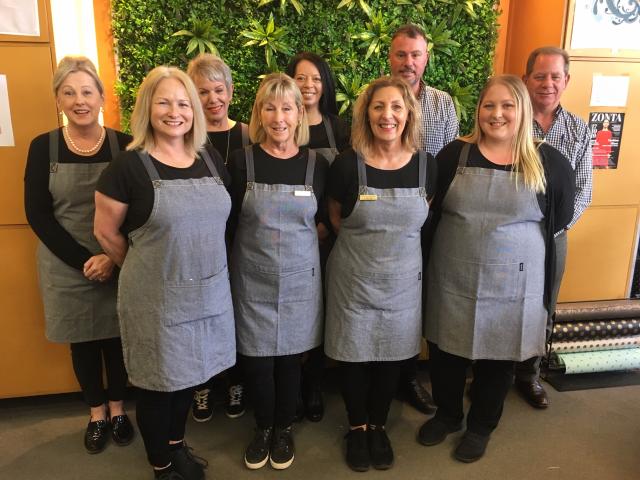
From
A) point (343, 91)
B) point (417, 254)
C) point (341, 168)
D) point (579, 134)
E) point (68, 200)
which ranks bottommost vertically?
point (417, 254)

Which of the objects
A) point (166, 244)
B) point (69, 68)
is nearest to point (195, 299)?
point (166, 244)

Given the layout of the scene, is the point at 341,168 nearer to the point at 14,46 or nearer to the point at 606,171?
the point at 14,46

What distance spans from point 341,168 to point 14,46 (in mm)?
1554

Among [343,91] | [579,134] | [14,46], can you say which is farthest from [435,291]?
[14,46]

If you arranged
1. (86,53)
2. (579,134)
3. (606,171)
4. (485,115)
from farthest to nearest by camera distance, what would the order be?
(606,171) < (86,53) < (579,134) < (485,115)

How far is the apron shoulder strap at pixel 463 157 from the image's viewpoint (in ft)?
6.55

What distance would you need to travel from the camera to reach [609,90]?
288cm

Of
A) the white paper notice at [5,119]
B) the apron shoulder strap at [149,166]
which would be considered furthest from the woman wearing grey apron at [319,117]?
the white paper notice at [5,119]

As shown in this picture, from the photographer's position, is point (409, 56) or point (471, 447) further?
point (409, 56)

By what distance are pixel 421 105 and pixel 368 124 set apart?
0.74 m

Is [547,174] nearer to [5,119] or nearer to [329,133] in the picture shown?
[329,133]

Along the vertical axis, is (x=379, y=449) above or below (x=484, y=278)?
below

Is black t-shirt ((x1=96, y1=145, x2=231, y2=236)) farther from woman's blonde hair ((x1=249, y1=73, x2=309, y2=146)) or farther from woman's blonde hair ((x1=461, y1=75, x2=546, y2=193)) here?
woman's blonde hair ((x1=461, y1=75, x2=546, y2=193))

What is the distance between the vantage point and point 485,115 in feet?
6.45
